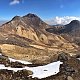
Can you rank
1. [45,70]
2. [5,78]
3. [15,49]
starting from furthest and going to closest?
[15,49], [45,70], [5,78]

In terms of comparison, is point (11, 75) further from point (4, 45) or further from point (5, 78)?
point (4, 45)

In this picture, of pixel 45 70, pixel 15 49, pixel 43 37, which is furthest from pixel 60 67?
pixel 43 37

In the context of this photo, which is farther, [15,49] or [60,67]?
[15,49]

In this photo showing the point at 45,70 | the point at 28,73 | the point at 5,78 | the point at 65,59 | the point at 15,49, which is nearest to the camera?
the point at 5,78

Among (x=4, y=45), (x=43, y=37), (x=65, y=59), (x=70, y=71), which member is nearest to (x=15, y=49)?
(x=4, y=45)

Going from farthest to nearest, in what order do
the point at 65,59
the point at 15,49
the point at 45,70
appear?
the point at 15,49, the point at 65,59, the point at 45,70

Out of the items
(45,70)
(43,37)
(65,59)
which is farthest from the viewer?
(43,37)

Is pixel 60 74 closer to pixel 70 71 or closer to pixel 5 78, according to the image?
pixel 70 71

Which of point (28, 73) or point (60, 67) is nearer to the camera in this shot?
point (28, 73)
